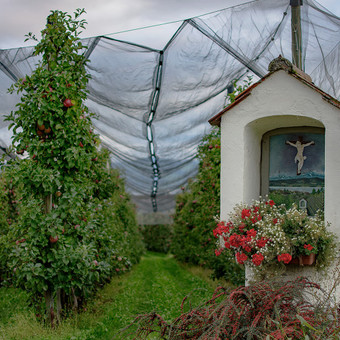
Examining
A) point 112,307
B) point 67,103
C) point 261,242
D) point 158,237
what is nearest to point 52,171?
point 67,103

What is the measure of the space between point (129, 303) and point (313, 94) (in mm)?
4359

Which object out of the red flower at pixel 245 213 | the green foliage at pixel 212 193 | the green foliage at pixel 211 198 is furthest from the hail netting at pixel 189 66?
the red flower at pixel 245 213

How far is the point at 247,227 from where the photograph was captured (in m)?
3.78

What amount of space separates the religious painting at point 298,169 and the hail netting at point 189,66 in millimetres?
1298

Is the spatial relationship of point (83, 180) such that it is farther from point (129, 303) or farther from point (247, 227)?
point (129, 303)

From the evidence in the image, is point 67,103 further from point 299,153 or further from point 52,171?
point 299,153

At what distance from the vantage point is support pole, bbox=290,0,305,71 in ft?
15.3

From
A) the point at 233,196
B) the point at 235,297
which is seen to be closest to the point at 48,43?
the point at 233,196

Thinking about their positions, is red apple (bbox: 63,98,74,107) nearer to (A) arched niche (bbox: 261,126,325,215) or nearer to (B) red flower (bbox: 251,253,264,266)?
(A) arched niche (bbox: 261,126,325,215)

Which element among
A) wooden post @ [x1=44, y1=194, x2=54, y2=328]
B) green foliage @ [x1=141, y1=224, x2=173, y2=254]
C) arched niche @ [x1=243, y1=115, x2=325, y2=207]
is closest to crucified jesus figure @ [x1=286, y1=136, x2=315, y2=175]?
arched niche @ [x1=243, y1=115, x2=325, y2=207]

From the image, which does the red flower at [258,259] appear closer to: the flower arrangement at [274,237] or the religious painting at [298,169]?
the flower arrangement at [274,237]

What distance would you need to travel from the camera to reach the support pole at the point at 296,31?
15.3 ft

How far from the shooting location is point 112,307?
20.1ft

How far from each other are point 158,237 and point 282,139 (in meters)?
12.4
